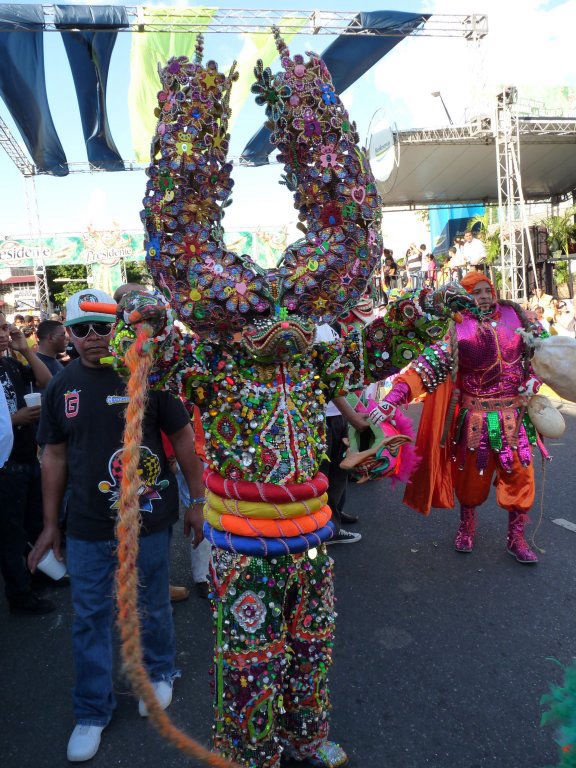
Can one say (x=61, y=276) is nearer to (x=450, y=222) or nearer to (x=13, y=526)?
(x=450, y=222)

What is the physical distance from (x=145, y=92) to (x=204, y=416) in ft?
35.1

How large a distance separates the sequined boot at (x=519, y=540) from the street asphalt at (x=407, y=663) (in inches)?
2.6

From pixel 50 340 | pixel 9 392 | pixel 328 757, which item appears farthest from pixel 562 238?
pixel 328 757

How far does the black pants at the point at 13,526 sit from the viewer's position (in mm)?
3191

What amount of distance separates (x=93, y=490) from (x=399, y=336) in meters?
1.33

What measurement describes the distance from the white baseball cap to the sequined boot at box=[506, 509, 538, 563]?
9.19ft

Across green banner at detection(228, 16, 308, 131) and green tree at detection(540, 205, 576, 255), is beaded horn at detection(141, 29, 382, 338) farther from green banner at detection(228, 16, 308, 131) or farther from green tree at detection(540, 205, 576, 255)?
green tree at detection(540, 205, 576, 255)

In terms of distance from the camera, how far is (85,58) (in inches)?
384

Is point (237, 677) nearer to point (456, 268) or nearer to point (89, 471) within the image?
point (89, 471)

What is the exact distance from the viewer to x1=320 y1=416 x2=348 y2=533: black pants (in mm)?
3793

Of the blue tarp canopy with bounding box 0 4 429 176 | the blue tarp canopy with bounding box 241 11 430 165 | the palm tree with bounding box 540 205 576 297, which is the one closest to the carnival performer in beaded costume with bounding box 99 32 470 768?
the blue tarp canopy with bounding box 241 11 430 165

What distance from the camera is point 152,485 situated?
2.23m

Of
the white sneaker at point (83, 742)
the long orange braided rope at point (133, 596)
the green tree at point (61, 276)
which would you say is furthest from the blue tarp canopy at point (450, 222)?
the long orange braided rope at point (133, 596)

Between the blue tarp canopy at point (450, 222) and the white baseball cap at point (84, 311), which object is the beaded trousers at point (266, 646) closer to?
the white baseball cap at point (84, 311)
